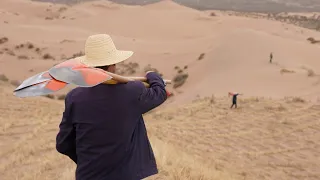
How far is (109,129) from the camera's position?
276 centimetres

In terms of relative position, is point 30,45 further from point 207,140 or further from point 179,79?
point 207,140

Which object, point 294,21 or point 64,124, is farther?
point 294,21

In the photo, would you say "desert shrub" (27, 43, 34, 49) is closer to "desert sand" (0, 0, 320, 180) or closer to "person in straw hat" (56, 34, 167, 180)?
"desert sand" (0, 0, 320, 180)

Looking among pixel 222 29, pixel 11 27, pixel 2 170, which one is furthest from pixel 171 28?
pixel 2 170

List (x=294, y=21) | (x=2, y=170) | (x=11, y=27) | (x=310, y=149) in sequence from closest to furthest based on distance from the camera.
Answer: (x=2, y=170) → (x=310, y=149) → (x=11, y=27) → (x=294, y=21)

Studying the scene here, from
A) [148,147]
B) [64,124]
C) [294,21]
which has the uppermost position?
[64,124]

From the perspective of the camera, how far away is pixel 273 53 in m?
20.2

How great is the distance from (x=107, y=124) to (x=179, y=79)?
16.8 meters

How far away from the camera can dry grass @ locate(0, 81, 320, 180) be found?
6047 millimetres

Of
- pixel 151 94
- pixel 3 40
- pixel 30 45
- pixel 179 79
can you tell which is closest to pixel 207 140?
pixel 151 94

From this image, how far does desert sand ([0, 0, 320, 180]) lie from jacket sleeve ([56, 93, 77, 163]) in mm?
2205

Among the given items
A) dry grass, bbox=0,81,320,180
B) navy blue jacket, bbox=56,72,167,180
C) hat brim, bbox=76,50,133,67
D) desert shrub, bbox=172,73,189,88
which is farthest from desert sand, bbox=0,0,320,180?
hat brim, bbox=76,50,133,67

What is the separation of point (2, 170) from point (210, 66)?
14.7m

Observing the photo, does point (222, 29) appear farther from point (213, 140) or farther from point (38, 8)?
point (213, 140)
